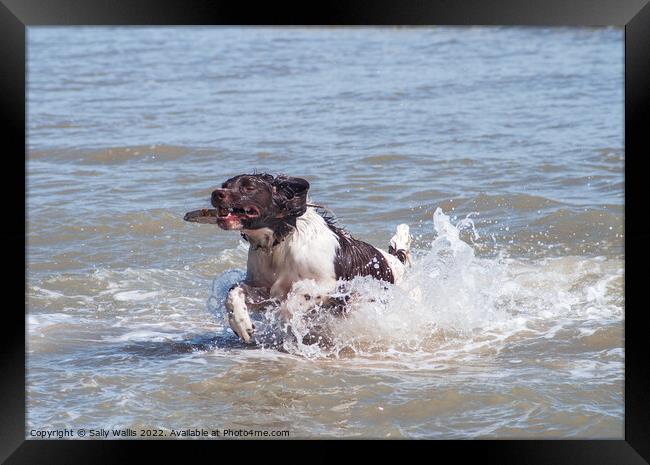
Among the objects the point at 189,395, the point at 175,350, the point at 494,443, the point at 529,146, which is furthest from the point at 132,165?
the point at 494,443

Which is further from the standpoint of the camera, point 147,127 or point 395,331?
point 147,127

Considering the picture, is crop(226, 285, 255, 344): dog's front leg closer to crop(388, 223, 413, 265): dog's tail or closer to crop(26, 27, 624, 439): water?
crop(26, 27, 624, 439): water

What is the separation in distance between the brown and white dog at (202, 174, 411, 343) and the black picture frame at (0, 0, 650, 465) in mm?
1631

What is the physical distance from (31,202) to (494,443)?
748cm

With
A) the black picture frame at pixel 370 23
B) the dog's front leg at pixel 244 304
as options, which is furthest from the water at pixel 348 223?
the black picture frame at pixel 370 23

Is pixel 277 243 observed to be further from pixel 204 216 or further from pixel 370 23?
pixel 370 23

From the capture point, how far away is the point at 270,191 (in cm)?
762

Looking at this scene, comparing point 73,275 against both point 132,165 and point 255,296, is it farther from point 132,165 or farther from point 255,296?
point 132,165

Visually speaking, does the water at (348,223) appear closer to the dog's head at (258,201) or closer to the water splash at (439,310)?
the water splash at (439,310)

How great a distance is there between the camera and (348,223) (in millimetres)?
11484

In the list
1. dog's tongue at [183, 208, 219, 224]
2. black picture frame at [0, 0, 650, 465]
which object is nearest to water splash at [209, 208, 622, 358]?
dog's tongue at [183, 208, 219, 224]

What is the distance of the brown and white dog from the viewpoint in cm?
754

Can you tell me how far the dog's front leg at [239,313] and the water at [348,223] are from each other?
25 cm

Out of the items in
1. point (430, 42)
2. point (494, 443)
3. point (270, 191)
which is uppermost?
point (430, 42)
